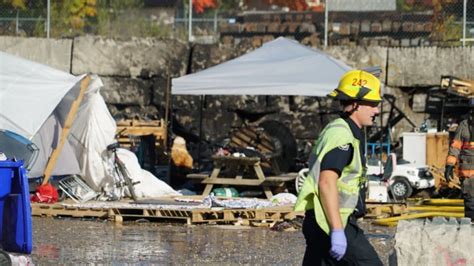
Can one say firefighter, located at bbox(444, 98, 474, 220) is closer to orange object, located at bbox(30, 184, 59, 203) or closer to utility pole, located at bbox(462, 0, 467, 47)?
orange object, located at bbox(30, 184, 59, 203)

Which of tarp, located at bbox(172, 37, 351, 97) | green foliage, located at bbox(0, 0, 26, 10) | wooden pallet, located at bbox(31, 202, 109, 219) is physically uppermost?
green foliage, located at bbox(0, 0, 26, 10)

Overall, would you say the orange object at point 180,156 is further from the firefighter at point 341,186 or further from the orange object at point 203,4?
the firefighter at point 341,186

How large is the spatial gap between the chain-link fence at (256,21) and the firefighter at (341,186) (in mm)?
15945

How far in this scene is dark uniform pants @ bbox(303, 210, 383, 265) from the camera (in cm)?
705

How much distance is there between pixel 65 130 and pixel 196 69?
6479 mm

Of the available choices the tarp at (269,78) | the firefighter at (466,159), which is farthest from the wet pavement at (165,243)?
the tarp at (269,78)

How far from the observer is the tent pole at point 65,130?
17.1 metres

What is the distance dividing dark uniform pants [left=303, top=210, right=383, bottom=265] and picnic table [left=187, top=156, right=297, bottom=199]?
1095cm

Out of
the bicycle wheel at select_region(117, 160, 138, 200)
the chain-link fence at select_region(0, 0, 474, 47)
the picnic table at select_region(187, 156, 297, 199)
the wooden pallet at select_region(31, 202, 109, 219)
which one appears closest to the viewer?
the wooden pallet at select_region(31, 202, 109, 219)

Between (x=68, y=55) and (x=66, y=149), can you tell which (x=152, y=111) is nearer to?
(x=68, y=55)

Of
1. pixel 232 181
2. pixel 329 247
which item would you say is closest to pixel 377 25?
pixel 232 181

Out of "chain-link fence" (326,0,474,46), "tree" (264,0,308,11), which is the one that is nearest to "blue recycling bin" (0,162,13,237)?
"chain-link fence" (326,0,474,46)

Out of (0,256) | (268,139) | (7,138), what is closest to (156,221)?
(7,138)

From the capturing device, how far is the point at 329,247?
278 inches
